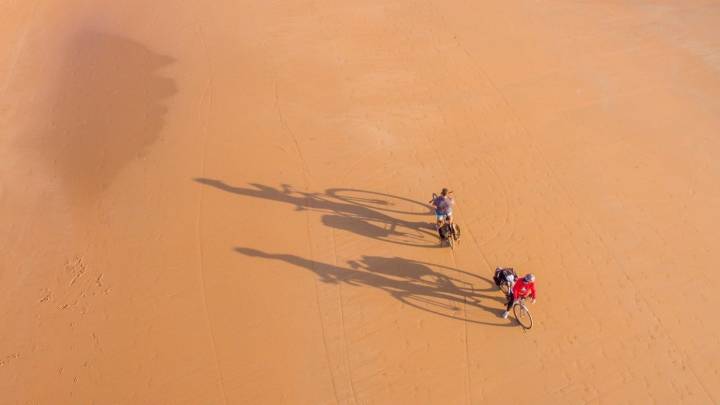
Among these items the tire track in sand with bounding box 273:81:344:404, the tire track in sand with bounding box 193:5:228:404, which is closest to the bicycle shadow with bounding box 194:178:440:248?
the tire track in sand with bounding box 273:81:344:404

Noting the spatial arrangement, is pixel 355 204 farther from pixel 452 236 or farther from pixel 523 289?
pixel 523 289

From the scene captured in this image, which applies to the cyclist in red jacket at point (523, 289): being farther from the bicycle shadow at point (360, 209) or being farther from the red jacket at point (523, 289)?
the bicycle shadow at point (360, 209)

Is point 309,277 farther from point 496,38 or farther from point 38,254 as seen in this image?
point 496,38

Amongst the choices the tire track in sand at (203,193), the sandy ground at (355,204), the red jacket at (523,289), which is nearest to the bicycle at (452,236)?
the sandy ground at (355,204)

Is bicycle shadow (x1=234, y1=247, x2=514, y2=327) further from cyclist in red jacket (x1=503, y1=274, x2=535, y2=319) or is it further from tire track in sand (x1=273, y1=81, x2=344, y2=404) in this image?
cyclist in red jacket (x1=503, y1=274, x2=535, y2=319)

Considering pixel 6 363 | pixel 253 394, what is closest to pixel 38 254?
pixel 6 363

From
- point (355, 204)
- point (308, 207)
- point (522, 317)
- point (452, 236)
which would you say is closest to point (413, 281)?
point (452, 236)
